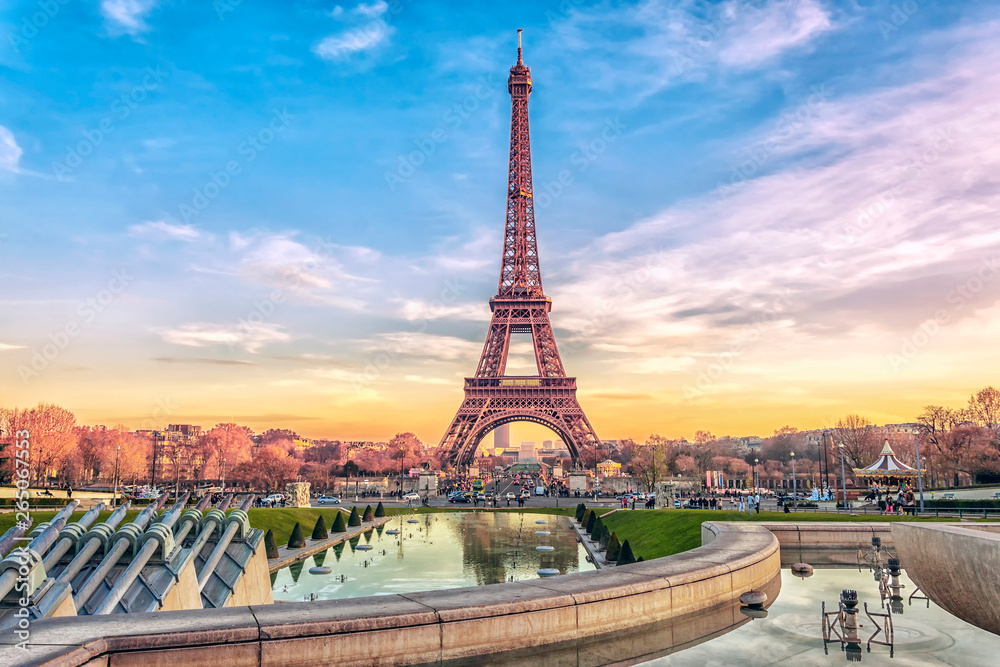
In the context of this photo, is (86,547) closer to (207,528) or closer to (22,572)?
(207,528)

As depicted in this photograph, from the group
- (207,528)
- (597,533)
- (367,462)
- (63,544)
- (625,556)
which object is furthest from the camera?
(367,462)

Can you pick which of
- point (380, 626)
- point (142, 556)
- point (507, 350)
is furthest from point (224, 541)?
point (507, 350)

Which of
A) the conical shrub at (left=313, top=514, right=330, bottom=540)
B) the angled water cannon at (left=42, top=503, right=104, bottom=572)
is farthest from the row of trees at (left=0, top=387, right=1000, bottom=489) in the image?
the angled water cannon at (left=42, top=503, right=104, bottom=572)

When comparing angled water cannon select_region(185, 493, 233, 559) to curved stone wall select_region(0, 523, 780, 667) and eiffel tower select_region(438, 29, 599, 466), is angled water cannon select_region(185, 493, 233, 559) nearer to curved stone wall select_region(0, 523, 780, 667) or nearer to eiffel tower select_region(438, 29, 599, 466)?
curved stone wall select_region(0, 523, 780, 667)

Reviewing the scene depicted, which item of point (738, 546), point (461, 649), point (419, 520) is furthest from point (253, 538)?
point (419, 520)

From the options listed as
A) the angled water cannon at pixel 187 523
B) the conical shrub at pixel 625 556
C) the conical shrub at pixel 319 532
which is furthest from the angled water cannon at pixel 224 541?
the conical shrub at pixel 319 532

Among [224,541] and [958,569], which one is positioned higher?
[958,569]
